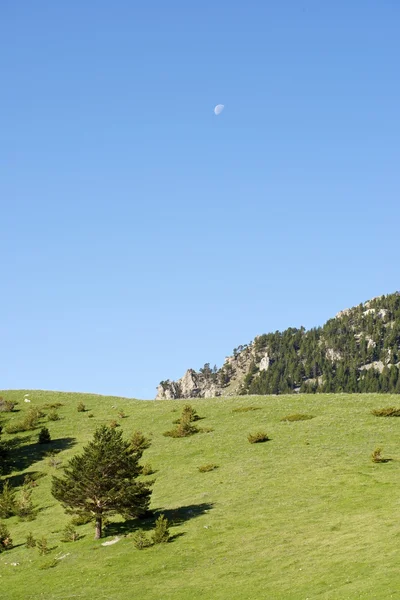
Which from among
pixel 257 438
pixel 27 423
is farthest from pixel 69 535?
pixel 27 423

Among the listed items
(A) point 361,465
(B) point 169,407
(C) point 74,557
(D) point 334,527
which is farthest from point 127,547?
(B) point 169,407

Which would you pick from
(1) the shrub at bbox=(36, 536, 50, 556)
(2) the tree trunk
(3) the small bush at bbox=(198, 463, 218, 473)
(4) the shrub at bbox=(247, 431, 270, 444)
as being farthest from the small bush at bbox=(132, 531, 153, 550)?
(4) the shrub at bbox=(247, 431, 270, 444)

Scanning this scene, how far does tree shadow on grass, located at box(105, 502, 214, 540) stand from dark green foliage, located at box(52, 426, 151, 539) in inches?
32.0

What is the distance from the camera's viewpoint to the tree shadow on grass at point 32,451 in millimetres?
70625

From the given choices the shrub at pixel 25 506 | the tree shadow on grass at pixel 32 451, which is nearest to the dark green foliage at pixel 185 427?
the tree shadow on grass at pixel 32 451

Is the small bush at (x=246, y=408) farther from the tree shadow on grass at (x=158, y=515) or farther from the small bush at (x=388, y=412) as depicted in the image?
the tree shadow on grass at (x=158, y=515)

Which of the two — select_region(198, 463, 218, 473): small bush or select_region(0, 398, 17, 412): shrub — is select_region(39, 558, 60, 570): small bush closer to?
select_region(198, 463, 218, 473): small bush

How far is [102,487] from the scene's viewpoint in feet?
156

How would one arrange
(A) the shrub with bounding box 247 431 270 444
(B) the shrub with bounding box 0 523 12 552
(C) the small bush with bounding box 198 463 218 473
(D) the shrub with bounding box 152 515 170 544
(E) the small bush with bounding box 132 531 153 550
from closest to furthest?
1. (E) the small bush with bounding box 132 531 153 550
2. (D) the shrub with bounding box 152 515 170 544
3. (B) the shrub with bounding box 0 523 12 552
4. (C) the small bush with bounding box 198 463 218 473
5. (A) the shrub with bounding box 247 431 270 444

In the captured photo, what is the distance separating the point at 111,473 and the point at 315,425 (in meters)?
26.3

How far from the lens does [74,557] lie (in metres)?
45.1

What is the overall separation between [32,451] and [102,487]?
92.0 feet

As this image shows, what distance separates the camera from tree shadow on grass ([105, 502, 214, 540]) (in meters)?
48.4

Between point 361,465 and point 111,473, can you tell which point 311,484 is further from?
point 111,473
